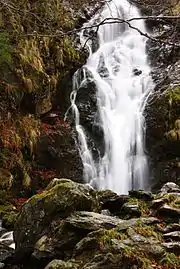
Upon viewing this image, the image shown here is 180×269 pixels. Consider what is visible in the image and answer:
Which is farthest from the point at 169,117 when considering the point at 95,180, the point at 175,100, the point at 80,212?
the point at 80,212

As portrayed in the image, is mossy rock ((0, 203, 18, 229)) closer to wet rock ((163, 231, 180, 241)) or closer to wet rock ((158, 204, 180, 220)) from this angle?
wet rock ((158, 204, 180, 220))

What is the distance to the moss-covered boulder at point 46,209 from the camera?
5.70 m

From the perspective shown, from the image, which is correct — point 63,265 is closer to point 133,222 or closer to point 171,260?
point 171,260

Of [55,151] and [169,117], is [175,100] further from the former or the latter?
[55,151]

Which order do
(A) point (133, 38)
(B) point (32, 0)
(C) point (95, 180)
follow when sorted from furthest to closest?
(A) point (133, 38), (B) point (32, 0), (C) point (95, 180)

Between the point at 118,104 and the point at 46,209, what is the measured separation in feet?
27.2

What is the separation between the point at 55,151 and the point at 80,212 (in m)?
6.67

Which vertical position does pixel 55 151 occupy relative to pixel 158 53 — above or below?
below

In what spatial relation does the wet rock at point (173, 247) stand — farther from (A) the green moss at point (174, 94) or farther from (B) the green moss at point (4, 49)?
(A) the green moss at point (174, 94)

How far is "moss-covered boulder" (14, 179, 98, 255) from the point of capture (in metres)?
5.70

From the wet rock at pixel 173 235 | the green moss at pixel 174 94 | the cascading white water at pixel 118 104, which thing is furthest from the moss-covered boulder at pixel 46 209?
the green moss at pixel 174 94

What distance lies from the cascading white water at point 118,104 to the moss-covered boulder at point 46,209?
586cm

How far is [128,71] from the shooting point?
1512 cm

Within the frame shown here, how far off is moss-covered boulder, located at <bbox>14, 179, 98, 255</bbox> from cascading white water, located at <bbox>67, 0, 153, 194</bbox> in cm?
586
